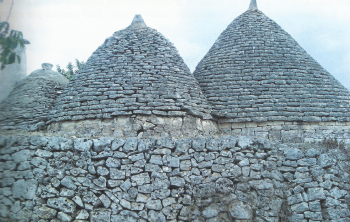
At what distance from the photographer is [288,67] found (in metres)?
8.84

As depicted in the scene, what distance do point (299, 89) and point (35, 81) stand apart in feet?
25.6

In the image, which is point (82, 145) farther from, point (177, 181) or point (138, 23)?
point (138, 23)

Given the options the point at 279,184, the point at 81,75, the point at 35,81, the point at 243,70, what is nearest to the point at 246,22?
the point at 243,70

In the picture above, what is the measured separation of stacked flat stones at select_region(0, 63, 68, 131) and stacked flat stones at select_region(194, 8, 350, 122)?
4430mm

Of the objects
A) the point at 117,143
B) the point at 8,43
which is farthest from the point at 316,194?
the point at 8,43

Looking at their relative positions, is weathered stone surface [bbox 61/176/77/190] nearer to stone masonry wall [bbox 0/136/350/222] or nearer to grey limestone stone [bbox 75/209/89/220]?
stone masonry wall [bbox 0/136/350/222]

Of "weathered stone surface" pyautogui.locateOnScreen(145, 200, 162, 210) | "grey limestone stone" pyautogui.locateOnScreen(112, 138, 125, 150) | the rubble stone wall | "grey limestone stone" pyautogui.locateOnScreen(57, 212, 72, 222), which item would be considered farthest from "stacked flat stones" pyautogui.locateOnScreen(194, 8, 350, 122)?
"grey limestone stone" pyautogui.locateOnScreen(57, 212, 72, 222)

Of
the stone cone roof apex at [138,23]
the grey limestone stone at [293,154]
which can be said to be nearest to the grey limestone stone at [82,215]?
the grey limestone stone at [293,154]

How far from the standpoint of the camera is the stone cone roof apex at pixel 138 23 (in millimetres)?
9258

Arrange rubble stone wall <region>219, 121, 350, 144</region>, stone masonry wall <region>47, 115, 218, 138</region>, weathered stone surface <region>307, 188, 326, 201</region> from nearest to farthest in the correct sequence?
weathered stone surface <region>307, 188, 326, 201</region> < stone masonry wall <region>47, 115, 218, 138</region> < rubble stone wall <region>219, 121, 350, 144</region>

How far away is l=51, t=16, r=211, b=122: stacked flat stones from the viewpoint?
7141 mm

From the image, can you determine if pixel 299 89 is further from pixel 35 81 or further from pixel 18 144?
pixel 35 81

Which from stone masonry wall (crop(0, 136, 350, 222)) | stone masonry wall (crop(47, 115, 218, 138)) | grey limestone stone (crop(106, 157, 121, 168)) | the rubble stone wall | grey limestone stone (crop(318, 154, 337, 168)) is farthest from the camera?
the rubble stone wall

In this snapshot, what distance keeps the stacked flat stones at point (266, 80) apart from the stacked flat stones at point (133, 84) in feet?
2.97
